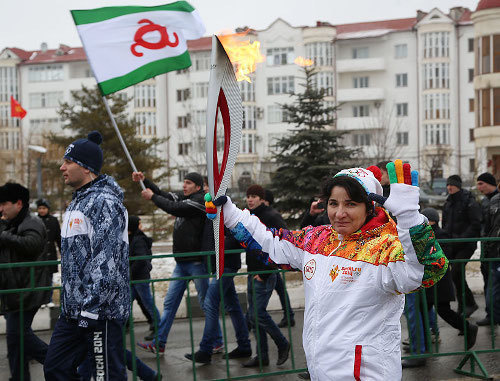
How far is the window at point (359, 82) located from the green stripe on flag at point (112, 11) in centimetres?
5520

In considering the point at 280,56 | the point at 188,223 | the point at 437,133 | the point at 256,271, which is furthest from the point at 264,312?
the point at 280,56

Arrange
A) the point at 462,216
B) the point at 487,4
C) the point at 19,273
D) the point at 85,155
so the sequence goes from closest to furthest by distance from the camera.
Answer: the point at 85,155, the point at 19,273, the point at 462,216, the point at 487,4

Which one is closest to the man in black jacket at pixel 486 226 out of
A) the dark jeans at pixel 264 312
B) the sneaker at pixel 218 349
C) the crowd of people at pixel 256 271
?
the crowd of people at pixel 256 271

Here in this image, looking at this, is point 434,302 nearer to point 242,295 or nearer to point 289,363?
point 289,363

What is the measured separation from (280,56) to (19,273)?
190 ft

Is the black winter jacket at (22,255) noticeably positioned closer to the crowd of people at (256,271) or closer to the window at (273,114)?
the crowd of people at (256,271)

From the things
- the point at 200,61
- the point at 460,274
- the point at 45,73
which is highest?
the point at 45,73

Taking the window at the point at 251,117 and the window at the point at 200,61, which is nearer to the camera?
the window at the point at 200,61

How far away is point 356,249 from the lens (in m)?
3.15

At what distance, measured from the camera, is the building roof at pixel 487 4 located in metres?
32.6

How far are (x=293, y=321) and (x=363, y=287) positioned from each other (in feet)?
18.0

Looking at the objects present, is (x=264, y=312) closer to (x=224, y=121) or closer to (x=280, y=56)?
(x=224, y=121)

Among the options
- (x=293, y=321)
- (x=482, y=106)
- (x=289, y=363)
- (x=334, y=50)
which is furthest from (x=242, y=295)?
(x=334, y=50)

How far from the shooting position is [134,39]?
23.2ft
